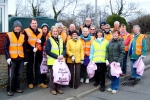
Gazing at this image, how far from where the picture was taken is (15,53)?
607cm

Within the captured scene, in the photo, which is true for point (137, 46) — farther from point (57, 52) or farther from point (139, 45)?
point (57, 52)

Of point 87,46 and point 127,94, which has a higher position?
point 87,46

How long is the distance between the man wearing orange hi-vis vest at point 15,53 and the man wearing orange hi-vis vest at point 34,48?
0.29m

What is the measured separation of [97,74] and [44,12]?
130 ft

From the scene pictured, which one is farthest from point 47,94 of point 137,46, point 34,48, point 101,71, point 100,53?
point 137,46

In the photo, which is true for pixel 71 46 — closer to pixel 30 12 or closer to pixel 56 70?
pixel 56 70

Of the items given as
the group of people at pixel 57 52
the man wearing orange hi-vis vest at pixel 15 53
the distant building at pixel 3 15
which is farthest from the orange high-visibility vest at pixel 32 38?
the distant building at pixel 3 15

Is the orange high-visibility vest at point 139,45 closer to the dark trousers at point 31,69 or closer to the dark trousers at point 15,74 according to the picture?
the dark trousers at point 31,69

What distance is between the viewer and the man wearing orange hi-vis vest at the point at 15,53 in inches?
237

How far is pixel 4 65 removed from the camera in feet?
22.6

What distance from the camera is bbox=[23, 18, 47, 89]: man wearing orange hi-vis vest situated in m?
6.50

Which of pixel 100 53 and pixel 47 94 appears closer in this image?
pixel 47 94

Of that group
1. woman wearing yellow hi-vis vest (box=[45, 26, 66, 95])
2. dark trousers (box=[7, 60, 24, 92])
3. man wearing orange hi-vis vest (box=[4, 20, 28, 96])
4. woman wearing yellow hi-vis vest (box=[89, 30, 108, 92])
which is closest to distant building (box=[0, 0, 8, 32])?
man wearing orange hi-vis vest (box=[4, 20, 28, 96])

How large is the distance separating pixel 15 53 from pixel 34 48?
61cm
